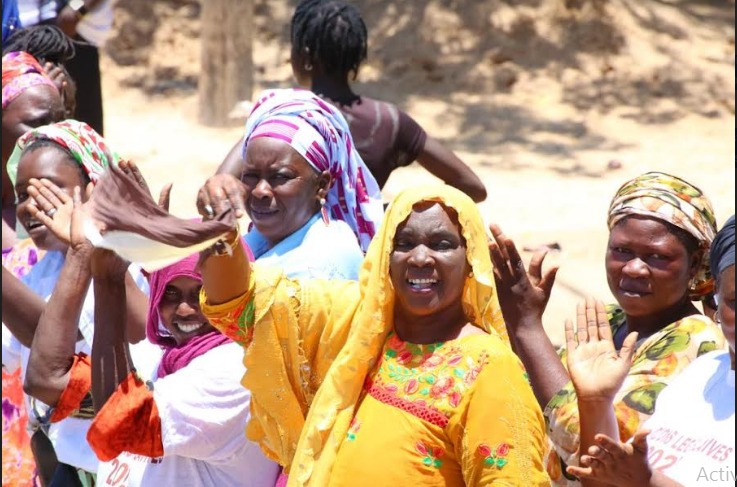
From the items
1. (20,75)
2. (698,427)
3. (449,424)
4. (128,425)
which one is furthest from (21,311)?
(698,427)

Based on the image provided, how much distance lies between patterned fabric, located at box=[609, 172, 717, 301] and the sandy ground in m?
7.25

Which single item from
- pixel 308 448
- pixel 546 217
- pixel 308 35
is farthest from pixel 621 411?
pixel 546 217

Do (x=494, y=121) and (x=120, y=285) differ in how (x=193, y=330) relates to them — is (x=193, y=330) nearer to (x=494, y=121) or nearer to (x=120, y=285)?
(x=120, y=285)

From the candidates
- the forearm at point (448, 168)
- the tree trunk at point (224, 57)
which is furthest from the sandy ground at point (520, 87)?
the forearm at point (448, 168)

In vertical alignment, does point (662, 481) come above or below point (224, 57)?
above

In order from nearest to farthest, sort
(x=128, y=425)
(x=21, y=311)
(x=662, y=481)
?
1. (x=662, y=481)
2. (x=128, y=425)
3. (x=21, y=311)

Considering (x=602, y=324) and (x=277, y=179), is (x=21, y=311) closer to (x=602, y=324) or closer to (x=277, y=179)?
(x=277, y=179)

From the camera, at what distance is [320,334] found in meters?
3.29

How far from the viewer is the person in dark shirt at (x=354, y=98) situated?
5.20 meters

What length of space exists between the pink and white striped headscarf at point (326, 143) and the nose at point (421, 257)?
3.41 feet

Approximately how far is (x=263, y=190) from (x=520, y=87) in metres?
10.1

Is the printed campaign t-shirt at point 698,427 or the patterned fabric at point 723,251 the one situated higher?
the patterned fabric at point 723,251

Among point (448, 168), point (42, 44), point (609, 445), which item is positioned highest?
point (609, 445)

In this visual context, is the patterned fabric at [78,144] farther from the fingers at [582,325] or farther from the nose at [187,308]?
the fingers at [582,325]
